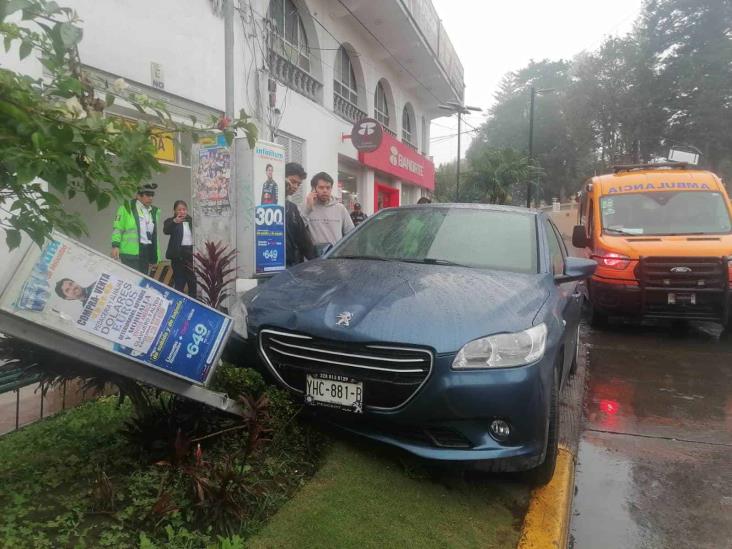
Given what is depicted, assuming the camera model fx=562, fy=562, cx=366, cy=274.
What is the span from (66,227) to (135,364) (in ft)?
2.32

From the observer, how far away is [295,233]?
Result: 6023mm

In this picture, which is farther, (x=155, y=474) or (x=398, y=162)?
(x=398, y=162)

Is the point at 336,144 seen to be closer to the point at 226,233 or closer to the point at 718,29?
the point at 226,233

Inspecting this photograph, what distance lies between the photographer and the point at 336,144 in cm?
1280

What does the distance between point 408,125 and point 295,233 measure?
51.2 ft

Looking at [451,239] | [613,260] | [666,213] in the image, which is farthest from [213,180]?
[666,213]

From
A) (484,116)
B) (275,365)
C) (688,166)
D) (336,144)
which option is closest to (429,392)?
(275,365)

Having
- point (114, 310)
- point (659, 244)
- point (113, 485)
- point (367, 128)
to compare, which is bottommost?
point (113, 485)

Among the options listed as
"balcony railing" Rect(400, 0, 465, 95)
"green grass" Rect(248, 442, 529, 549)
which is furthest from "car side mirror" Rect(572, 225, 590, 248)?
"balcony railing" Rect(400, 0, 465, 95)

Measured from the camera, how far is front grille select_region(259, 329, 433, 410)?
2.63 metres

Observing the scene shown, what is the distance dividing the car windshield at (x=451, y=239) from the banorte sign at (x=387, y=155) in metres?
8.68

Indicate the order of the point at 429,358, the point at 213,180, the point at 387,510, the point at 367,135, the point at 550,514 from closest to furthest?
the point at 387,510
the point at 429,358
the point at 550,514
the point at 213,180
the point at 367,135

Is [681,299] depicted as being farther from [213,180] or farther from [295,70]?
[295,70]

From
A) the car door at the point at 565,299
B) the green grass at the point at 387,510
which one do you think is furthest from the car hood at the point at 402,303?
the green grass at the point at 387,510
